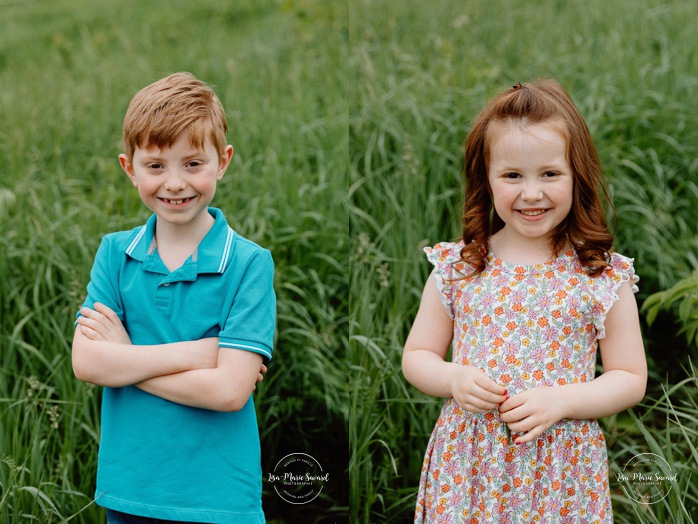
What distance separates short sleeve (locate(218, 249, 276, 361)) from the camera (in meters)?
1.99

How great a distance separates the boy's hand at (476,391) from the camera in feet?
6.33

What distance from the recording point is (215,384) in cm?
195

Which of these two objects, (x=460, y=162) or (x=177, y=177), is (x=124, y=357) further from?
(x=460, y=162)

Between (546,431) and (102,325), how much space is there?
3.47 feet

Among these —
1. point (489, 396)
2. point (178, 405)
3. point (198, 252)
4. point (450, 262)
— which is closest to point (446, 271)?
point (450, 262)

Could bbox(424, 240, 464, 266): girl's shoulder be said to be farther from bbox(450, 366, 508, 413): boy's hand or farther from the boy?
the boy

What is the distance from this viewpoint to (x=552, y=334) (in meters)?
2.01

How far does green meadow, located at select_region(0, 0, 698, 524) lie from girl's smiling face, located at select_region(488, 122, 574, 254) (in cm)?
67

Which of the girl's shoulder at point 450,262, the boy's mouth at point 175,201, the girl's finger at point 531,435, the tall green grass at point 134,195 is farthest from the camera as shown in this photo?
the tall green grass at point 134,195

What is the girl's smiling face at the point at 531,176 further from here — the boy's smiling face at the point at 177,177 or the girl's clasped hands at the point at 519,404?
the boy's smiling face at the point at 177,177

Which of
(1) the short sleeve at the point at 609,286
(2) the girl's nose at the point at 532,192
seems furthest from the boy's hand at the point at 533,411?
(2) the girl's nose at the point at 532,192

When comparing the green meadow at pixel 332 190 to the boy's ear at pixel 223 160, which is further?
the green meadow at pixel 332 190

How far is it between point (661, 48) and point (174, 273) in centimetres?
249

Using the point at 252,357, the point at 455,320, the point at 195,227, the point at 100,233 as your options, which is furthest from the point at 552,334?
the point at 100,233
